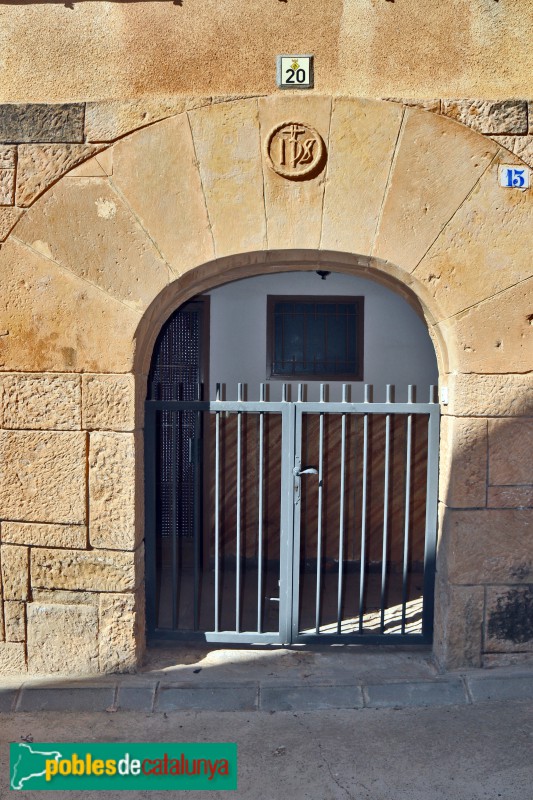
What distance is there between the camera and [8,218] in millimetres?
3760

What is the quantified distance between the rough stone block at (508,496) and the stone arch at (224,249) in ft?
0.52

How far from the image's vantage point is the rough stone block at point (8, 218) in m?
3.76

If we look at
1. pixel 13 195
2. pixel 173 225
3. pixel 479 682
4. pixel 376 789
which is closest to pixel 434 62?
pixel 173 225

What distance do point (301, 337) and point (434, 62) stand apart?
287cm

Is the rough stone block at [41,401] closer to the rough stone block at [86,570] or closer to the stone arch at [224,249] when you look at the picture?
the stone arch at [224,249]

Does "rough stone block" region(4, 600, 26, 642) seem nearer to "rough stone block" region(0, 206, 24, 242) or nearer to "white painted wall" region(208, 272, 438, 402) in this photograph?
"rough stone block" region(0, 206, 24, 242)

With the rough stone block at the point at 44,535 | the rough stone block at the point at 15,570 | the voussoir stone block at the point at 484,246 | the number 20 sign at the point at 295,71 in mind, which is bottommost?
the rough stone block at the point at 15,570

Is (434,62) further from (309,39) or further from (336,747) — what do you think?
(336,747)

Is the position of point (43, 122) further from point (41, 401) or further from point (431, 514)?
point (431, 514)

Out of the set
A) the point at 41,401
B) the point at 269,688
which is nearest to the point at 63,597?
the point at 41,401

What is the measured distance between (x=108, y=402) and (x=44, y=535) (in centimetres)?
83

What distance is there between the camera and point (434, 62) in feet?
12.1

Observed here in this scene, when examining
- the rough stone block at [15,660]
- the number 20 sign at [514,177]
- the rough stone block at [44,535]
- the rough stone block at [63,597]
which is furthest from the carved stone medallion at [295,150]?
the rough stone block at [15,660]

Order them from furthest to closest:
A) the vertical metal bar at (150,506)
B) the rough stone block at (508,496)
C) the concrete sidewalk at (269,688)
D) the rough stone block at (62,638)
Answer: the vertical metal bar at (150,506) < the rough stone block at (62,638) < the rough stone block at (508,496) < the concrete sidewalk at (269,688)
